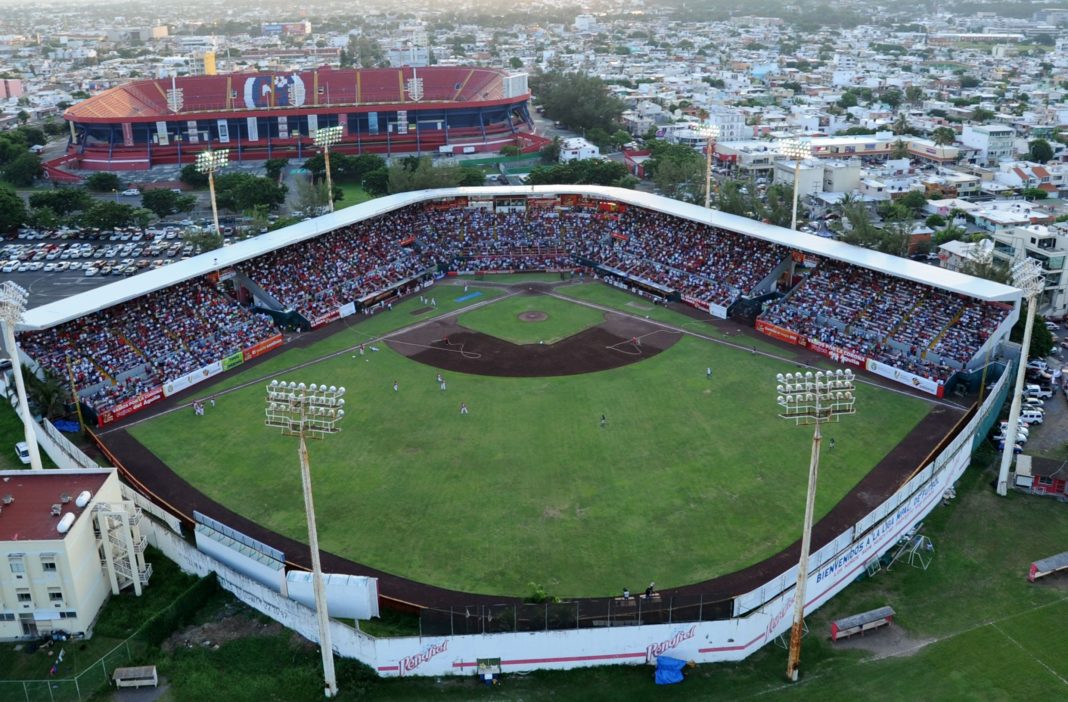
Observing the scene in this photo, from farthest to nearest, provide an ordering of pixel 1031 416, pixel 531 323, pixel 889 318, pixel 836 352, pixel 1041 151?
pixel 1041 151, pixel 531 323, pixel 889 318, pixel 836 352, pixel 1031 416

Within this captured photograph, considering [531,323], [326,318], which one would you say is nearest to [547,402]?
[531,323]

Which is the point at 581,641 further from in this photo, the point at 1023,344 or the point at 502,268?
the point at 502,268

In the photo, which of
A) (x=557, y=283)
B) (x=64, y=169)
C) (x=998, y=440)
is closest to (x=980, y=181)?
(x=557, y=283)

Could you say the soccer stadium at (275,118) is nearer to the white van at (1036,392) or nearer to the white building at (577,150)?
the white building at (577,150)

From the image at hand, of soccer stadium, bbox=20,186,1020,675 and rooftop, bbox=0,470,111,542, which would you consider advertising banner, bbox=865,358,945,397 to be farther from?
rooftop, bbox=0,470,111,542

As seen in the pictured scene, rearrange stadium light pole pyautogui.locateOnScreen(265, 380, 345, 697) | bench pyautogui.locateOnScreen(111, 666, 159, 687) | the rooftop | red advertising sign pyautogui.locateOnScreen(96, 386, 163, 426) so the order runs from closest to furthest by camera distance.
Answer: stadium light pole pyautogui.locateOnScreen(265, 380, 345, 697) < bench pyautogui.locateOnScreen(111, 666, 159, 687) < the rooftop < red advertising sign pyautogui.locateOnScreen(96, 386, 163, 426)

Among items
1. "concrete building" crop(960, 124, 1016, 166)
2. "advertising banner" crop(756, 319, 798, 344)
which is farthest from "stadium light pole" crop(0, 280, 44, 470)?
"concrete building" crop(960, 124, 1016, 166)

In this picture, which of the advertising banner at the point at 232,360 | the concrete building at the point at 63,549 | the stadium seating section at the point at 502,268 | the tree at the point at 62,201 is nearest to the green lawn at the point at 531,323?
the stadium seating section at the point at 502,268
